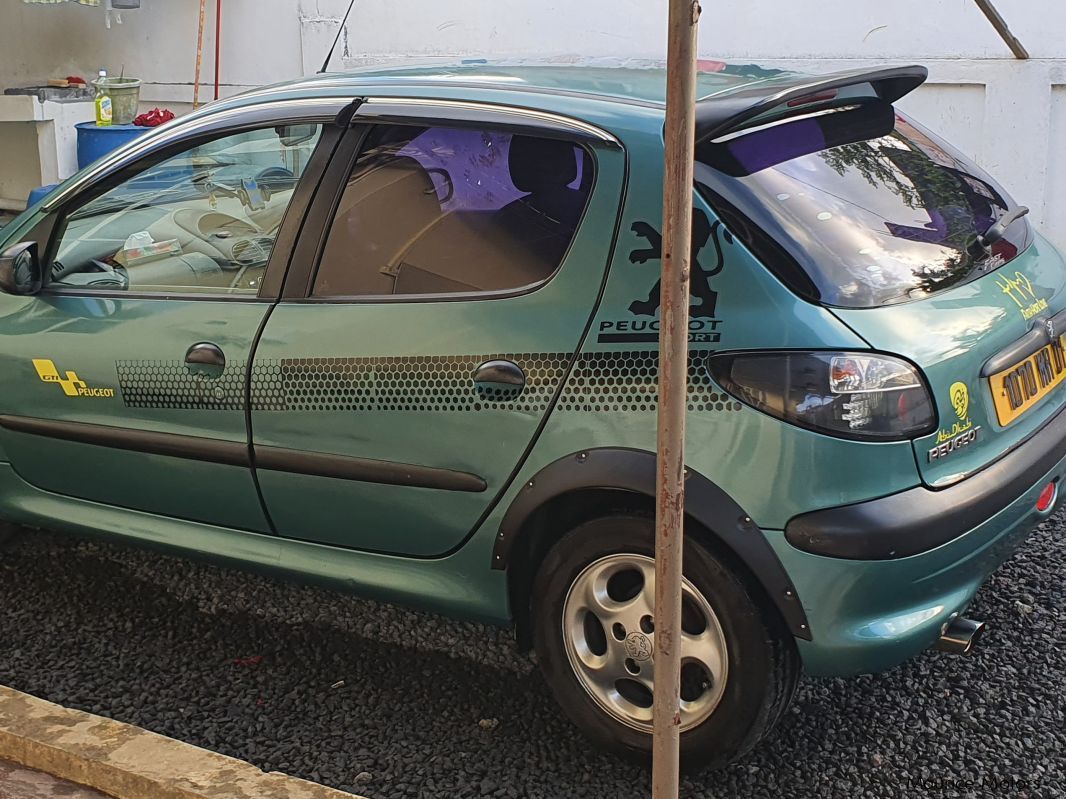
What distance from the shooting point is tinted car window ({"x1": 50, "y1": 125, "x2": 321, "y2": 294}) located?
3498 mm

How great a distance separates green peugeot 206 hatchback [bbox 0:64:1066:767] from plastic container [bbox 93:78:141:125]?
620 centimetres

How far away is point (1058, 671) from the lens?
3350mm

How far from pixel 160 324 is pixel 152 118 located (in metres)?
6.16

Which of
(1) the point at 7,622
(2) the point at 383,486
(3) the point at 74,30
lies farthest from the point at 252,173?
(3) the point at 74,30

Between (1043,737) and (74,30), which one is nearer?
(1043,737)

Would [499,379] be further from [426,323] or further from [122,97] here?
[122,97]

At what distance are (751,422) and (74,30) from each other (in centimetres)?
902

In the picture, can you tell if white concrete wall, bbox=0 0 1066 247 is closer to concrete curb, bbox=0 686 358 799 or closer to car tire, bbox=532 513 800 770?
car tire, bbox=532 513 800 770

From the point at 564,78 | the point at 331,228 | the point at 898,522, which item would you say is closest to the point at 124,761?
the point at 331,228

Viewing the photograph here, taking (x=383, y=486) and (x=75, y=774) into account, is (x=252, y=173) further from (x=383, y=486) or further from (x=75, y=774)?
(x=75, y=774)

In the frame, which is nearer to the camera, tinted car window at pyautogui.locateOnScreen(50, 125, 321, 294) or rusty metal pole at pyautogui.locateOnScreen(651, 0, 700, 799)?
rusty metal pole at pyautogui.locateOnScreen(651, 0, 700, 799)

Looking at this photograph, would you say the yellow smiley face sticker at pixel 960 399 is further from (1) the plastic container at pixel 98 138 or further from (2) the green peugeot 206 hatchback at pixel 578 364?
(1) the plastic container at pixel 98 138

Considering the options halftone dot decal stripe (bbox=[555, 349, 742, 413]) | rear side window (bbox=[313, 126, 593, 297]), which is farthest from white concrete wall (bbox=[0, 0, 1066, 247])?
halftone dot decal stripe (bbox=[555, 349, 742, 413])

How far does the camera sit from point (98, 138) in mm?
9094
